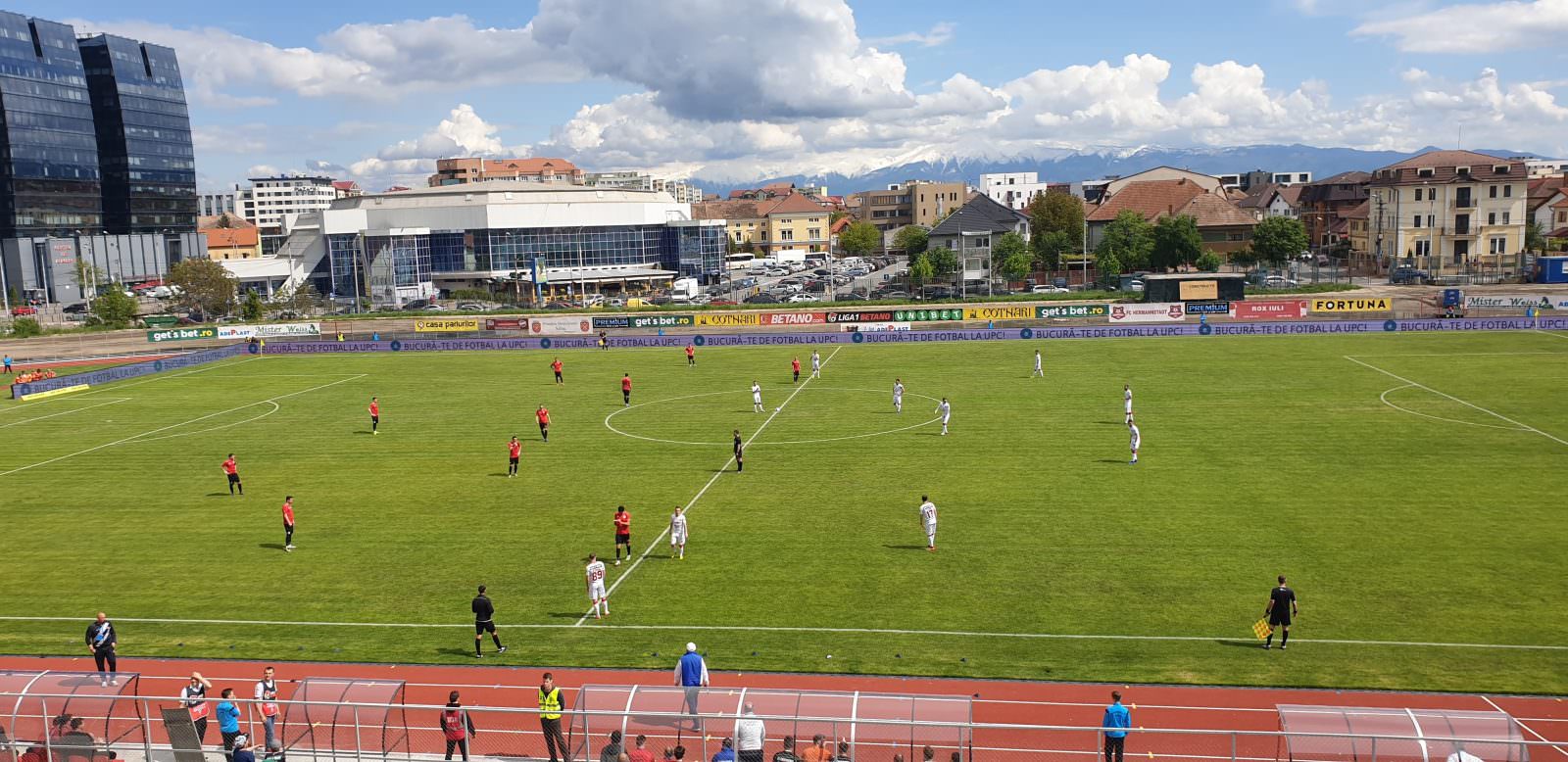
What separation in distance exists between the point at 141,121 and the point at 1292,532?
546ft

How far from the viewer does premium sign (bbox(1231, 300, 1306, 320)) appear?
71625mm

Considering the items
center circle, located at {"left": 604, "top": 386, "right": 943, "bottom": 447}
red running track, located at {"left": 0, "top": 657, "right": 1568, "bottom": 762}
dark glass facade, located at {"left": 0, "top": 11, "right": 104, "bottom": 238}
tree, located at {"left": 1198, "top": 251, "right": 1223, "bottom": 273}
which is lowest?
red running track, located at {"left": 0, "top": 657, "right": 1568, "bottom": 762}

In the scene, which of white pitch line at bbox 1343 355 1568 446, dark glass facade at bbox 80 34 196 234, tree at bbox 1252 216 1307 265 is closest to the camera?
white pitch line at bbox 1343 355 1568 446

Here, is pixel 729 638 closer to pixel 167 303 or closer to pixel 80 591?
pixel 80 591

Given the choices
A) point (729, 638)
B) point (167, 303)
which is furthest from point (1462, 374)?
point (167, 303)

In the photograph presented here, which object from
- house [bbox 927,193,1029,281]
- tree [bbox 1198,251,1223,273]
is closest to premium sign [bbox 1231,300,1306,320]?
tree [bbox 1198,251,1223,273]

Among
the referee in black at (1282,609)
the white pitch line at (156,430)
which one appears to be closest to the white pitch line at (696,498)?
the white pitch line at (156,430)

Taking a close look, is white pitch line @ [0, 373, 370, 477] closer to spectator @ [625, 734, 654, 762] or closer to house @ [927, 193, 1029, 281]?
spectator @ [625, 734, 654, 762]

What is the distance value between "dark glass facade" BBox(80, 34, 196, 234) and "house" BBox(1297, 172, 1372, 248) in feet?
496

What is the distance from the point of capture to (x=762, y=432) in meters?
40.9

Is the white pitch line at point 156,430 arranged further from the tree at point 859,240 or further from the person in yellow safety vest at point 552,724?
the tree at point 859,240

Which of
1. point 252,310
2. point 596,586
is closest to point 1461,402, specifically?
point 596,586

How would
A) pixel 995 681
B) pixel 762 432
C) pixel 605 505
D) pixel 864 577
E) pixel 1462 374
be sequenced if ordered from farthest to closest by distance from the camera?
pixel 1462 374, pixel 762 432, pixel 605 505, pixel 864 577, pixel 995 681

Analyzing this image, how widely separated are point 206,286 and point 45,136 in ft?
186
